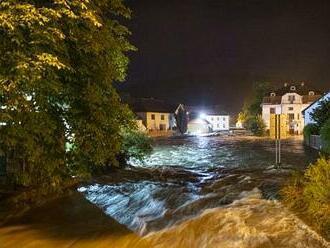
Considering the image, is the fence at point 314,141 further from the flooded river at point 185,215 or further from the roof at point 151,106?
the roof at point 151,106

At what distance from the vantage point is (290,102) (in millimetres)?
82062

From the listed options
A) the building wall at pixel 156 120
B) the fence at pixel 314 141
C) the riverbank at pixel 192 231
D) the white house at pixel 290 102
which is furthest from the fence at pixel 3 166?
the white house at pixel 290 102

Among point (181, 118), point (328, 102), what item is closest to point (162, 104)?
point (181, 118)

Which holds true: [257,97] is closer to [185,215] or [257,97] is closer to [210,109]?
[210,109]

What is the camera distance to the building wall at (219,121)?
11881 cm

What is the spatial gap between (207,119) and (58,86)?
10526cm

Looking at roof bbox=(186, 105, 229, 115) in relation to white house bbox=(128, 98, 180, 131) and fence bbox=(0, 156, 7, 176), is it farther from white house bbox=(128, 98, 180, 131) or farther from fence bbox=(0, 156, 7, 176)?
fence bbox=(0, 156, 7, 176)

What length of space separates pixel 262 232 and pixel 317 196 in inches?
58.0

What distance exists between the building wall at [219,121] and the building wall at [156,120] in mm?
30447

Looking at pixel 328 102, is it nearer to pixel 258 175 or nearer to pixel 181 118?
pixel 258 175

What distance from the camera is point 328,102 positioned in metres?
35.2

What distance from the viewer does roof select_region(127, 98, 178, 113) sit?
83000 millimetres

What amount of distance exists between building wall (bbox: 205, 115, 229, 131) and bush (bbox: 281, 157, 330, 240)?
107468 mm

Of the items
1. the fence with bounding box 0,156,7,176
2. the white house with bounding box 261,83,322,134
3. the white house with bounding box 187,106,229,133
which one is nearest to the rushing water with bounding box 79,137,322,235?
the fence with bounding box 0,156,7,176
